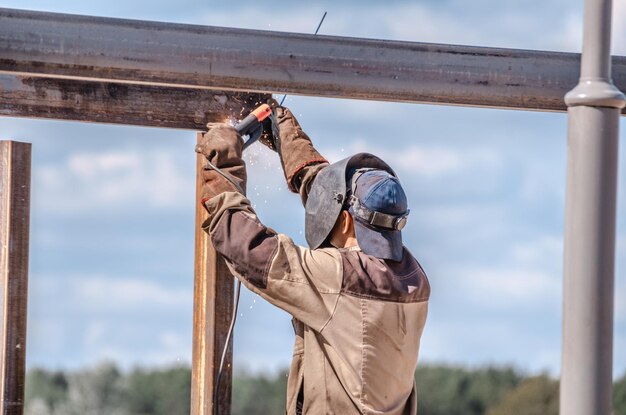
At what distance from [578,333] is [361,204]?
52.3 inches

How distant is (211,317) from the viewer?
221 inches

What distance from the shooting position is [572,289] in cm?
414

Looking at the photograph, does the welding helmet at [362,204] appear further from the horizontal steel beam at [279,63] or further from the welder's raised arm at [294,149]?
the horizontal steel beam at [279,63]

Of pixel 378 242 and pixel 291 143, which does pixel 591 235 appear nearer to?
pixel 378 242

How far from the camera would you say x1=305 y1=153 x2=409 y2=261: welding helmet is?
5203 mm

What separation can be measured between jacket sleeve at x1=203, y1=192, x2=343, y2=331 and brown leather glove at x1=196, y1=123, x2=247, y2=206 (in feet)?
0.32

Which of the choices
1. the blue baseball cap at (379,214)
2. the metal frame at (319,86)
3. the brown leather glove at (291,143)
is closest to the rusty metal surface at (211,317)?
the metal frame at (319,86)

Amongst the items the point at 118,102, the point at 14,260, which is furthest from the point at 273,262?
the point at 14,260

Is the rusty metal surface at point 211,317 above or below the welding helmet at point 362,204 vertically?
below

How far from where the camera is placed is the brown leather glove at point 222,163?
5.25 meters

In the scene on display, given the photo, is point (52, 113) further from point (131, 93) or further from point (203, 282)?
point (203, 282)

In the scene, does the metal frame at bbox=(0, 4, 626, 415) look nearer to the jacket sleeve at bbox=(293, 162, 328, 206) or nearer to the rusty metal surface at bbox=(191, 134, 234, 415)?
the rusty metal surface at bbox=(191, 134, 234, 415)

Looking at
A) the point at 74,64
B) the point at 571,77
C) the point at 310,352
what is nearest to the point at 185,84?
the point at 74,64

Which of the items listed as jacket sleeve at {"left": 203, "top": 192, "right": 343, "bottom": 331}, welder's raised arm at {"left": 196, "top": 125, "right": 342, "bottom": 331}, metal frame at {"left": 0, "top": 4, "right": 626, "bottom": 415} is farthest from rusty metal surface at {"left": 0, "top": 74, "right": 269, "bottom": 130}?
jacket sleeve at {"left": 203, "top": 192, "right": 343, "bottom": 331}
